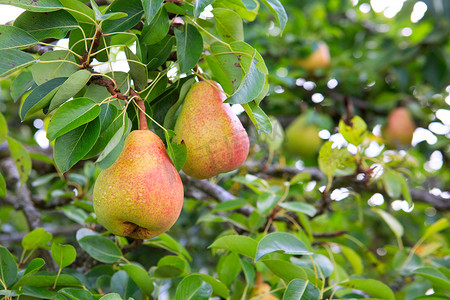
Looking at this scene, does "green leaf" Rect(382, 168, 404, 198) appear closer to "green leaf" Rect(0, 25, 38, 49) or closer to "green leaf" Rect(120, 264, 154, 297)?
"green leaf" Rect(120, 264, 154, 297)

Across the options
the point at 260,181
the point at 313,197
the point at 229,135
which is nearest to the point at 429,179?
the point at 313,197

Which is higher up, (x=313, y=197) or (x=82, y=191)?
(x=82, y=191)

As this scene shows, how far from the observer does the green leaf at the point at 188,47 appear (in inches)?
37.9

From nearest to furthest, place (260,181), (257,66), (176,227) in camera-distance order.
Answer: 1. (257,66)
2. (260,181)
3. (176,227)

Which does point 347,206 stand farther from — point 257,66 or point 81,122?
point 81,122

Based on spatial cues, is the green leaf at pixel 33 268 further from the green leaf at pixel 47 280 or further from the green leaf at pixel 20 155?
the green leaf at pixel 20 155

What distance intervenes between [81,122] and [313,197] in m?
2.15

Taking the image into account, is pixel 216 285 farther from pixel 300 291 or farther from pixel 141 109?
pixel 141 109

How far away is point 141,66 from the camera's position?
3.24 ft

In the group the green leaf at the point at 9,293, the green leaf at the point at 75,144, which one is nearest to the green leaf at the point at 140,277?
the green leaf at the point at 9,293

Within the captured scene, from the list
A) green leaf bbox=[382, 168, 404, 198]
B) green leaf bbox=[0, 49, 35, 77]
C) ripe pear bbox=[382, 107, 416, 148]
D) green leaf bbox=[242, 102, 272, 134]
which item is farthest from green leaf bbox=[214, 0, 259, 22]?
ripe pear bbox=[382, 107, 416, 148]

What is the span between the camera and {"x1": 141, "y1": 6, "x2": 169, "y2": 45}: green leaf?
96cm

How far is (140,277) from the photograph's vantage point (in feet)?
3.69

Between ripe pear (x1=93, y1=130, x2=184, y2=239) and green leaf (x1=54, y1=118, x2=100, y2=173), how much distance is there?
7 centimetres
